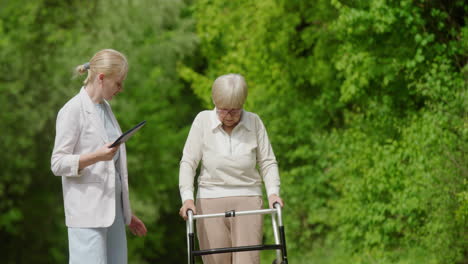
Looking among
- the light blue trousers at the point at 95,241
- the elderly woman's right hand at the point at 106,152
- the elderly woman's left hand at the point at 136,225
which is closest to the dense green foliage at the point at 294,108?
the elderly woman's left hand at the point at 136,225

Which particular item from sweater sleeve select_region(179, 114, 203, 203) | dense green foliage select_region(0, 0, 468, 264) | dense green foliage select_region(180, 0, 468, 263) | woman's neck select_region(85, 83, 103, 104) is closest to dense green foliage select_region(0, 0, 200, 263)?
dense green foliage select_region(0, 0, 468, 264)

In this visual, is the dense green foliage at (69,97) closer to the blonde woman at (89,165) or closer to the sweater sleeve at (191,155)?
the sweater sleeve at (191,155)

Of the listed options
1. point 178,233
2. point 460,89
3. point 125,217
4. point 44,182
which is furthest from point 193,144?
point 178,233

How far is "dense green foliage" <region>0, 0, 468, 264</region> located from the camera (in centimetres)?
879

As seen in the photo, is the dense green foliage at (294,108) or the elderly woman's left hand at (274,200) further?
the dense green foliage at (294,108)

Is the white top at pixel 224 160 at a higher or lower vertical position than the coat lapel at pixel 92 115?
lower

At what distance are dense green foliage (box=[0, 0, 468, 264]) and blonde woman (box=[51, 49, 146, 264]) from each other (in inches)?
158

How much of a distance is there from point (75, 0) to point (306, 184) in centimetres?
892

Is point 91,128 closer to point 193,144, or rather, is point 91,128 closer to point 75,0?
point 193,144

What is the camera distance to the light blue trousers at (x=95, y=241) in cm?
394

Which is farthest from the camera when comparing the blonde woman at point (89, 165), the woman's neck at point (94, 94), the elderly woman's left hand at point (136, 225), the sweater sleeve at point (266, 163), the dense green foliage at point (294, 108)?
the dense green foliage at point (294, 108)

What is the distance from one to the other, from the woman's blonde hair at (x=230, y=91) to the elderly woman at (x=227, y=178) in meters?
0.05

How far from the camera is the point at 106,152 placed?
3.81 m

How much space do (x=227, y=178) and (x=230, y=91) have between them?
50 centimetres
